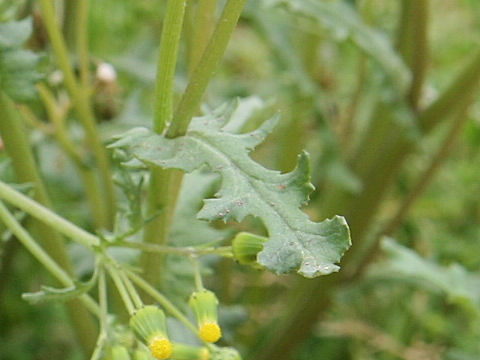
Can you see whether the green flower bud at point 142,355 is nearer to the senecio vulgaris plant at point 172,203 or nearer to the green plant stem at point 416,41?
the senecio vulgaris plant at point 172,203

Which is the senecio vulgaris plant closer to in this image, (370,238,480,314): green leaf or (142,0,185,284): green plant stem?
(142,0,185,284): green plant stem

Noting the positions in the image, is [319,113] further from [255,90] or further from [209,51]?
[209,51]

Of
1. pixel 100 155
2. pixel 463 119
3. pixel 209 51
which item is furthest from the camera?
pixel 463 119

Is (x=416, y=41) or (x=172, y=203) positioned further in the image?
(x=416, y=41)

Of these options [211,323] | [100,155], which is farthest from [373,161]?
[211,323]

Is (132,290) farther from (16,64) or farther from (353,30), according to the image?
(353,30)

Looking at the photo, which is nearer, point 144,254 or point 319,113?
point 144,254

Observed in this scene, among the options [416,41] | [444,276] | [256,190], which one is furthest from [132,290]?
[416,41]

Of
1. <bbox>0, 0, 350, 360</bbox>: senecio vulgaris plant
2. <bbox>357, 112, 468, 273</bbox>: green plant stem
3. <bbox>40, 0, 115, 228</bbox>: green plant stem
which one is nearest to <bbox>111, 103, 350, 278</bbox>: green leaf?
<bbox>0, 0, 350, 360</bbox>: senecio vulgaris plant
